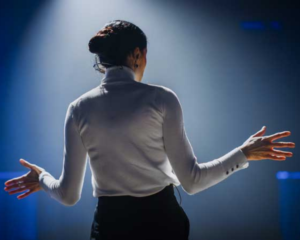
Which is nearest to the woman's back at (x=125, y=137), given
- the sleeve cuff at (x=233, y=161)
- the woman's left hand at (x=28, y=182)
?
the sleeve cuff at (x=233, y=161)

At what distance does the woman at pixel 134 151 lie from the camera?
2.70 feet

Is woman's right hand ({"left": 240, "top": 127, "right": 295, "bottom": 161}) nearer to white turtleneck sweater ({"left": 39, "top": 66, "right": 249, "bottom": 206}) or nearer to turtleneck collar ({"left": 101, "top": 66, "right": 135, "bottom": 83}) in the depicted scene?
white turtleneck sweater ({"left": 39, "top": 66, "right": 249, "bottom": 206})

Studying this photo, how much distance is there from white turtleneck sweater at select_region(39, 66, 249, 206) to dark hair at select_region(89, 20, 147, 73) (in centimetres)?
4

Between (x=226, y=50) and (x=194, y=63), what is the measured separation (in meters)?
0.26

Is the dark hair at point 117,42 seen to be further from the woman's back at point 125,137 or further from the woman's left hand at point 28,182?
the woman's left hand at point 28,182

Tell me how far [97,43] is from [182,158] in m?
0.36

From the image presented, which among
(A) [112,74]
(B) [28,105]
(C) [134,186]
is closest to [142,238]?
(C) [134,186]

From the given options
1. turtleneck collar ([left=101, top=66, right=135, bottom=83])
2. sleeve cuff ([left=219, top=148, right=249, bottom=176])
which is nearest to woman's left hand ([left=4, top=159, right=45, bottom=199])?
turtleneck collar ([left=101, top=66, right=135, bottom=83])

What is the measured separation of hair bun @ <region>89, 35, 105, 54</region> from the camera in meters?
0.87

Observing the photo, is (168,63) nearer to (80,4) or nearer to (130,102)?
(80,4)

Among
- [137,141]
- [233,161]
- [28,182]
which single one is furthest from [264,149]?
[28,182]

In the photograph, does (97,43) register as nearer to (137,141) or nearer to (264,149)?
(137,141)

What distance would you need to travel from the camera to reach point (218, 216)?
2578 mm

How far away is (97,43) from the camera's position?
87 cm
